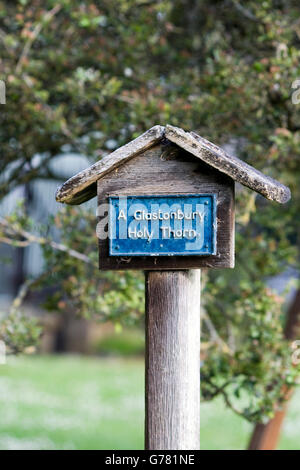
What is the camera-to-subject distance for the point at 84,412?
10422 millimetres

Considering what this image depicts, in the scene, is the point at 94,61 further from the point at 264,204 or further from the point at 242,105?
the point at 264,204

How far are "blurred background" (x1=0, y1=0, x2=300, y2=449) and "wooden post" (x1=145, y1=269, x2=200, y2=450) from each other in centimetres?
141

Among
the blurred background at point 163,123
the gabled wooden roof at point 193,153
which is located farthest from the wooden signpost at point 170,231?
the blurred background at point 163,123

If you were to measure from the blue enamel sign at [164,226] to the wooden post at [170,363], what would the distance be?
6.2 inches

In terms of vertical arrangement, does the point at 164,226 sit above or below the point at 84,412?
above

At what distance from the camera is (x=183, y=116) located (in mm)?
5102

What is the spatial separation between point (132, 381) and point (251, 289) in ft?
26.9

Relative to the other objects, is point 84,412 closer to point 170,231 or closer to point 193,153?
point 170,231

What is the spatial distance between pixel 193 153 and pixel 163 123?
196 centimetres

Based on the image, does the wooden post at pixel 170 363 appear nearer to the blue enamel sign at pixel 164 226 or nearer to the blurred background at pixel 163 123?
the blue enamel sign at pixel 164 226

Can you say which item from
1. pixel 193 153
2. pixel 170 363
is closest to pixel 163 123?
pixel 193 153
